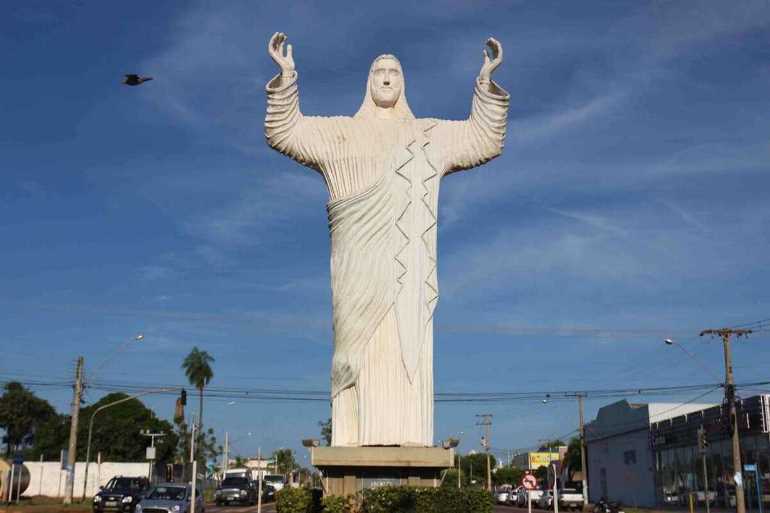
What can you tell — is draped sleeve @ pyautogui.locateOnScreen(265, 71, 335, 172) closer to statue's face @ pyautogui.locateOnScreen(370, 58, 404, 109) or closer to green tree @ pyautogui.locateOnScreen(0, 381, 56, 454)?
statue's face @ pyautogui.locateOnScreen(370, 58, 404, 109)

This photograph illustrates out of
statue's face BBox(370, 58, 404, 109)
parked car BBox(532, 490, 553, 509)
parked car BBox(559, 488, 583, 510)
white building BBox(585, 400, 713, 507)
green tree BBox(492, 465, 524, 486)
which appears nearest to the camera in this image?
statue's face BBox(370, 58, 404, 109)

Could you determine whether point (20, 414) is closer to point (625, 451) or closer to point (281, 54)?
point (625, 451)

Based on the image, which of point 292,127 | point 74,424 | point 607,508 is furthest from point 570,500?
point 292,127

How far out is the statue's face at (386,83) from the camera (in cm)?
1992

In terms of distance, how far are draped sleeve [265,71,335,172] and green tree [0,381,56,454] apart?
7559cm

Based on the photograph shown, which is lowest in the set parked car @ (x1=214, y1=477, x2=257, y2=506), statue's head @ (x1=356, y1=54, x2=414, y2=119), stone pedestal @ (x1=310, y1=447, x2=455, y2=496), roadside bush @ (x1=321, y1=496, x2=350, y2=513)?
parked car @ (x1=214, y1=477, x2=257, y2=506)

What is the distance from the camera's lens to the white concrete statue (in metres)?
18.4

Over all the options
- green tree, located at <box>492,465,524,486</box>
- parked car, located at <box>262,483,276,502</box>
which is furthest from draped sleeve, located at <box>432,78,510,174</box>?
green tree, located at <box>492,465,524,486</box>

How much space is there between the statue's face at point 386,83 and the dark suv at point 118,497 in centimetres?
2006

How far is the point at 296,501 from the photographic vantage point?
59.2ft

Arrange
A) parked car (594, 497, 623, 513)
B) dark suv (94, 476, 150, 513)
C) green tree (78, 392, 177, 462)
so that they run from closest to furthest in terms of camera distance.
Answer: dark suv (94, 476, 150, 513), parked car (594, 497, 623, 513), green tree (78, 392, 177, 462)

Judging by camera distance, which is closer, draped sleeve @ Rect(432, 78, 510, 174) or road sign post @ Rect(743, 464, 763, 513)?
draped sleeve @ Rect(432, 78, 510, 174)

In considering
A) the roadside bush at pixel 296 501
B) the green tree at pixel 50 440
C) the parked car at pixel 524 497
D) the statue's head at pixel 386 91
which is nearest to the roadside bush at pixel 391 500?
the roadside bush at pixel 296 501

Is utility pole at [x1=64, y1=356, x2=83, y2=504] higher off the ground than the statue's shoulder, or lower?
lower
